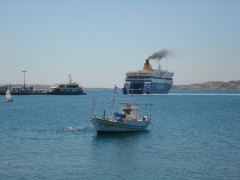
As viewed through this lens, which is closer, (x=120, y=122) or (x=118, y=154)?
(x=118, y=154)

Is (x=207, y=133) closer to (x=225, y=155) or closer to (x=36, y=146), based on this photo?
(x=225, y=155)

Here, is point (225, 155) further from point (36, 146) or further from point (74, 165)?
point (36, 146)

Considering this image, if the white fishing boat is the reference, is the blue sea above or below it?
below

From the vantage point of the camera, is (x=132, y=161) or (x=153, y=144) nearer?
(x=132, y=161)

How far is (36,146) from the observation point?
165ft

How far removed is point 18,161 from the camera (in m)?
41.1

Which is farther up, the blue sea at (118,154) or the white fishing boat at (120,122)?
the white fishing boat at (120,122)

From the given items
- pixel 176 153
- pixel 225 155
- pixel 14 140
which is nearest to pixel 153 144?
pixel 176 153

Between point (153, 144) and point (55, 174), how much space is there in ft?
65.1

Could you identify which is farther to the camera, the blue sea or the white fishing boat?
the white fishing boat

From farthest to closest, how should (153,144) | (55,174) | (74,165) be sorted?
1. (153,144)
2. (74,165)
3. (55,174)

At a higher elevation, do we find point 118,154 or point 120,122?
point 120,122

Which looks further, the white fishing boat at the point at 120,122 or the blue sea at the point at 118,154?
the white fishing boat at the point at 120,122

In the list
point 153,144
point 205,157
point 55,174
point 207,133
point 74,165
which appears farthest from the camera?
point 207,133
